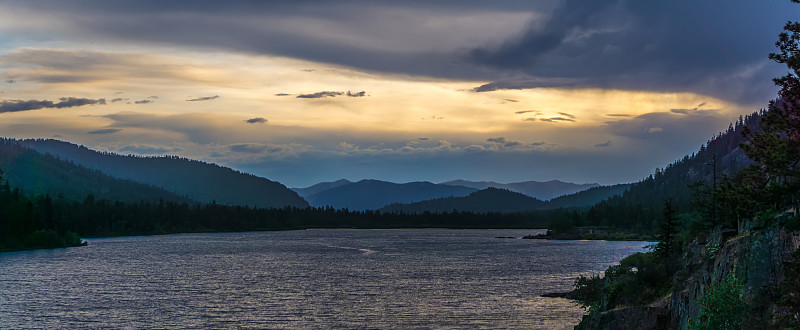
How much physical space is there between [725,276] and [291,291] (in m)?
73.2

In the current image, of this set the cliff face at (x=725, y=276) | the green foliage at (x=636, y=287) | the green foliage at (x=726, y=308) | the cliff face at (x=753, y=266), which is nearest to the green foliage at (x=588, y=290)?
the green foliage at (x=636, y=287)

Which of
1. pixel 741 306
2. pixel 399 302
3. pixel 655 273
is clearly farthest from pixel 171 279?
pixel 741 306

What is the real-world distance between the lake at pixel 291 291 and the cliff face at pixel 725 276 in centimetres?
2152

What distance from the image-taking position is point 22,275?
122 m

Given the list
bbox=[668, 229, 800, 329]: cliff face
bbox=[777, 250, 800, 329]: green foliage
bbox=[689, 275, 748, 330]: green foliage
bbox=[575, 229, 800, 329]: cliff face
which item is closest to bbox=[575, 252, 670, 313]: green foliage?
bbox=[575, 229, 800, 329]: cliff face

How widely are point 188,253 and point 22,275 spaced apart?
68.1 meters

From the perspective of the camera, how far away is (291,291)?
10012 cm

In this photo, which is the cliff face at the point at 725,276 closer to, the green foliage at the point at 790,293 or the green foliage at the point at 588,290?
the green foliage at the point at 790,293

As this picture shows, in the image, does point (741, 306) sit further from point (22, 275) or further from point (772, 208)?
point (22, 275)

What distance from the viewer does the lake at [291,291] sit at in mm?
74188

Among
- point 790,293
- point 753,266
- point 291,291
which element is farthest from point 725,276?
point 291,291

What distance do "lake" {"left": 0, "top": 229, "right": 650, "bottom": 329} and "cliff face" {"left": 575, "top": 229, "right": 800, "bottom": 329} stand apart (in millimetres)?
21524

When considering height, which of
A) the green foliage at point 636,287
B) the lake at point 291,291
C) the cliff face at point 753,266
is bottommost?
the lake at point 291,291

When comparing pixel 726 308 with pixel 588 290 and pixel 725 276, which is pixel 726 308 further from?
pixel 588 290
